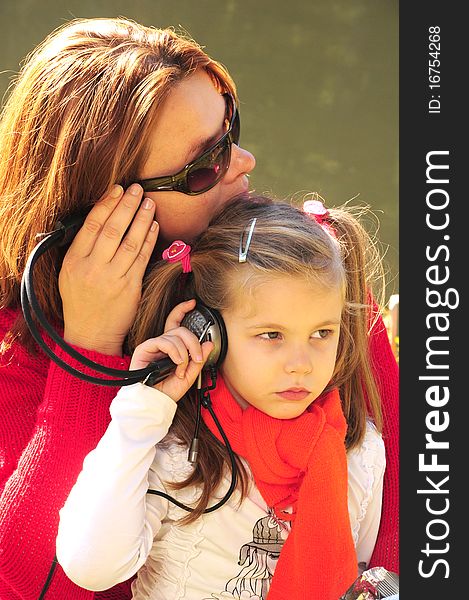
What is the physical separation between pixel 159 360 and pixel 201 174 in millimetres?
411

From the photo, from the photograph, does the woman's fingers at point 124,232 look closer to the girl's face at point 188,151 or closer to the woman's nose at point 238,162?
the girl's face at point 188,151

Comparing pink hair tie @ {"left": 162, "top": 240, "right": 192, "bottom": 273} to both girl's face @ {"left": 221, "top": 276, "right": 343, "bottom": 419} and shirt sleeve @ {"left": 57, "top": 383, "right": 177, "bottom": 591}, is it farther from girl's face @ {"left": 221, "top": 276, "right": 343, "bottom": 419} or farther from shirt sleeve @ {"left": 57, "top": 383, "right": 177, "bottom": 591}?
shirt sleeve @ {"left": 57, "top": 383, "right": 177, "bottom": 591}

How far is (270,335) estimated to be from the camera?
1857 millimetres

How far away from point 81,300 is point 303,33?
157 inches

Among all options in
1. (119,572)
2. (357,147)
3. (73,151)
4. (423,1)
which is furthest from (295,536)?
(357,147)

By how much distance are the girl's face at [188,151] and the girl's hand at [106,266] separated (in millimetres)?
64

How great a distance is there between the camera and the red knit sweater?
6.17 ft

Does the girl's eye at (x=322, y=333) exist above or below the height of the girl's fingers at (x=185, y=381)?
above

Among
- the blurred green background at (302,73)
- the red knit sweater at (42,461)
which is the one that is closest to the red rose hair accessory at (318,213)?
the red knit sweater at (42,461)

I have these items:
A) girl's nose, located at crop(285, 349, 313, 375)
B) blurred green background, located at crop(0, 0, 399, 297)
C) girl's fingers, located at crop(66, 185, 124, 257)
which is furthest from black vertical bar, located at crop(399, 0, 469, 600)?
blurred green background, located at crop(0, 0, 399, 297)

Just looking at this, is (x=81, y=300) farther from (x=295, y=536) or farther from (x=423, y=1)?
(x=423, y=1)

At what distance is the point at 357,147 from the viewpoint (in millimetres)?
5785

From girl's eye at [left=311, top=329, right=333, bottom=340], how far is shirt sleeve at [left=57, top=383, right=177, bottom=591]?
298 mm

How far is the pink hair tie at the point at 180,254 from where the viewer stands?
6.44 feet
